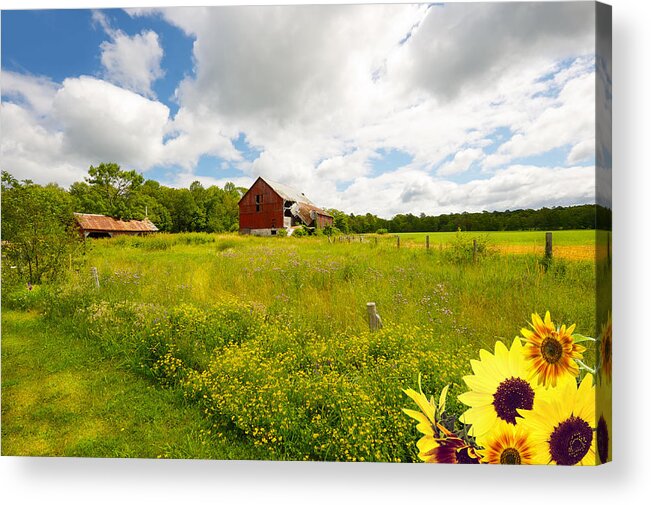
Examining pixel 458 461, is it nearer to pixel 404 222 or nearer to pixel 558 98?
pixel 404 222

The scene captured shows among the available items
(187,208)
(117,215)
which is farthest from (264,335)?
(117,215)

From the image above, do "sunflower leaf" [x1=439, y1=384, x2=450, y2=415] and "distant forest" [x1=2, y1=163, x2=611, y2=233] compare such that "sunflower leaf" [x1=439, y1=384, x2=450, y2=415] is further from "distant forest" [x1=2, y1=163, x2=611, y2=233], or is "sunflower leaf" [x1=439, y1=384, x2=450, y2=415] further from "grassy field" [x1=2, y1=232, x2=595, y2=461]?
"distant forest" [x1=2, y1=163, x2=611, y2=233]

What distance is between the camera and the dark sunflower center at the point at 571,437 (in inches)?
76.6

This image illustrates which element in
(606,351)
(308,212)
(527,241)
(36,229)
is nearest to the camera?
(606,351)

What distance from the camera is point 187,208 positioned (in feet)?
8.48

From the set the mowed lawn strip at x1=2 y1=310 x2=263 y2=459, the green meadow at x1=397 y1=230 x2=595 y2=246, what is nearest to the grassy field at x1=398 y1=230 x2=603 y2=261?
the green meadow at x1=397 y1=230 x2=595 y2=246

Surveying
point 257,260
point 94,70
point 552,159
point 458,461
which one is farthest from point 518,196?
point 94,70

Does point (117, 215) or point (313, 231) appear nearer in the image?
point (313, 231)

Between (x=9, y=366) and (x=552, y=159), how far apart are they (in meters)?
4.32

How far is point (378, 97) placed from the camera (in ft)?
7.29

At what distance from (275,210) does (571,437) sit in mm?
2634

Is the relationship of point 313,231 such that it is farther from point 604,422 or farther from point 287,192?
point 604,422

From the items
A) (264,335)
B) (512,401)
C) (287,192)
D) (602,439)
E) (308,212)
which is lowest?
(602,439)

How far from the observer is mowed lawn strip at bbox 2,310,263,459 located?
2.10m
